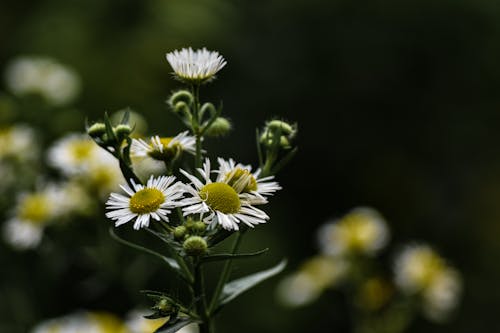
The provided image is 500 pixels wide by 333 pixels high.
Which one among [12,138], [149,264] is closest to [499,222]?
[149,264]

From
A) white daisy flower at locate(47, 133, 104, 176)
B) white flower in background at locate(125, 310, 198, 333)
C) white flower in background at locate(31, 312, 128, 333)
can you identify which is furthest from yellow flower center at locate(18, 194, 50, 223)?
white flower in background at locate(125, 310, 198, 333)

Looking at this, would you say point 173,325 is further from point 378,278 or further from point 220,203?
point 378,278

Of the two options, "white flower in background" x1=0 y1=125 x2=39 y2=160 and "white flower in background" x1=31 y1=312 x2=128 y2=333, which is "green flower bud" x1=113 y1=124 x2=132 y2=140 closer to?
"white flower in background" x1=31 y1=312 x2=128 y2=333

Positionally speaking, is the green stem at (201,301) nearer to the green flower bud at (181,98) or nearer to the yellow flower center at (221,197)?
the yellow flower center at (221,197)

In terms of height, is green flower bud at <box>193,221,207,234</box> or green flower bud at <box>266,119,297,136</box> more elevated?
green flower bud at <box>266,119,297,136</box>

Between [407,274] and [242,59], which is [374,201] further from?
[407,274]

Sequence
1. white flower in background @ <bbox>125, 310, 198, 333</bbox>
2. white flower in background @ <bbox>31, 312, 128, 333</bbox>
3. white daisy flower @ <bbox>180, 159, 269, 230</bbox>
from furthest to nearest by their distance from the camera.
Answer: white flower in background @ <bbox>31, 312, 128, 333</bbox> < white flower in background @ <bbox>125, 310, 198, 333</bbox> < white daisy flower @ <bbox>180, 159, 269, 230</bbox>

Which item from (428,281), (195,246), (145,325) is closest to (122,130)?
(195,246)
